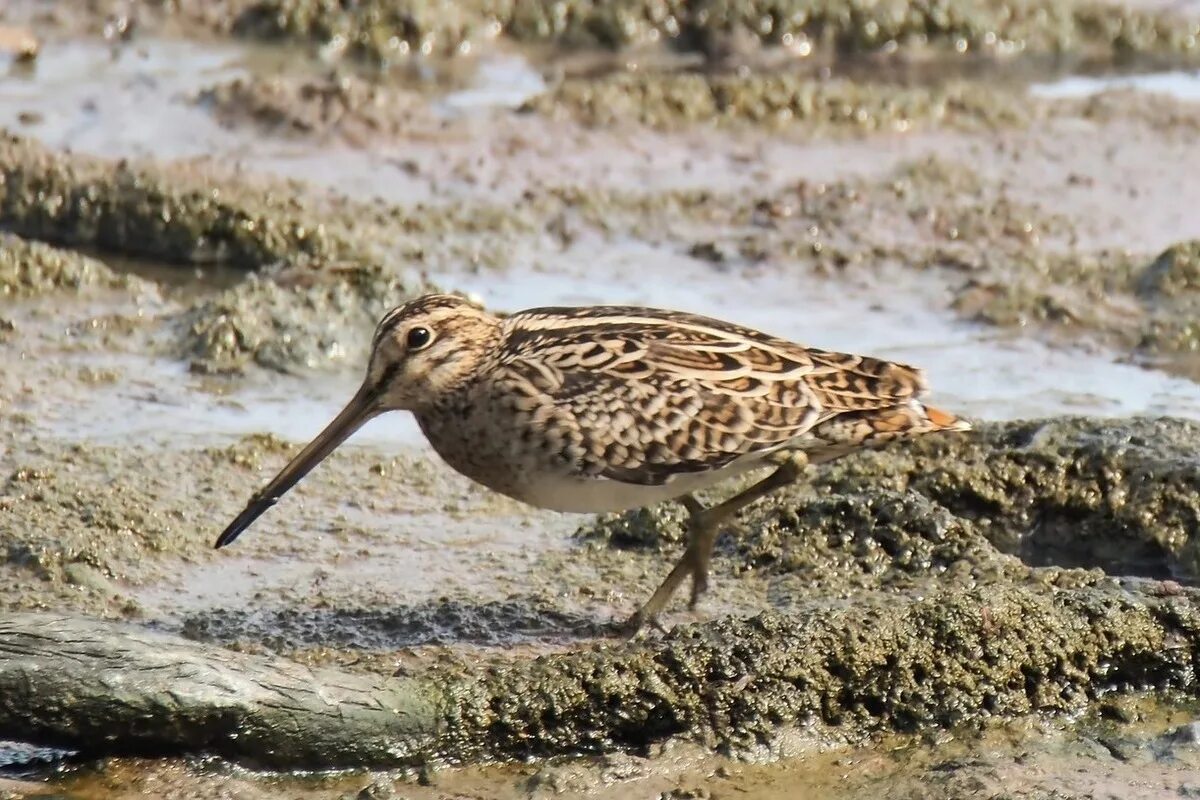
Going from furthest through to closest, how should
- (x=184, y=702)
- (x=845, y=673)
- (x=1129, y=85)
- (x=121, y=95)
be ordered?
(x=1129, y=85), (x=121, y=95), (x=845, y=673), (x=184, y=702)

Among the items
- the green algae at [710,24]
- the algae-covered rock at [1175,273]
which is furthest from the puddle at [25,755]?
the green algae at [710,24]

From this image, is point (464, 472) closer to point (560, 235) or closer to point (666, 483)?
point (666, 483)

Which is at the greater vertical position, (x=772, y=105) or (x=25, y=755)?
(x=772, y=105)

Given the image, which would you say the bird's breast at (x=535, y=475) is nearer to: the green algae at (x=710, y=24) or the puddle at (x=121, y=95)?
the puddle at (x=121, y=95)

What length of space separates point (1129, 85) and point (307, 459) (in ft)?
26.0

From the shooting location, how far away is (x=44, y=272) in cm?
831

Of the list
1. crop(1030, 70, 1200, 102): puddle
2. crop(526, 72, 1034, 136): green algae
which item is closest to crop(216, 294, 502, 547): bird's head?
crop(526, 72, 1034, 136): green algae

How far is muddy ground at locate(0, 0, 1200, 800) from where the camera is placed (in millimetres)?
5168

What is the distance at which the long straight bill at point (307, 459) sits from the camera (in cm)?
560

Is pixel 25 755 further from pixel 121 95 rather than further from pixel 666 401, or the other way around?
pixel 121 95

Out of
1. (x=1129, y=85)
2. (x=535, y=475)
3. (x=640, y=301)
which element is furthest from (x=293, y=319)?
(x=1129, y=85)

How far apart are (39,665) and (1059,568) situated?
2824mm

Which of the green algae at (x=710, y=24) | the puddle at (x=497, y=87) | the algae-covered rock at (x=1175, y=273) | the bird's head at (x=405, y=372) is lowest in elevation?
the algae-covered rock at (x=1175, y=273)

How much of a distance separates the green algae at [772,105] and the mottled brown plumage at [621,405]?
516cm
